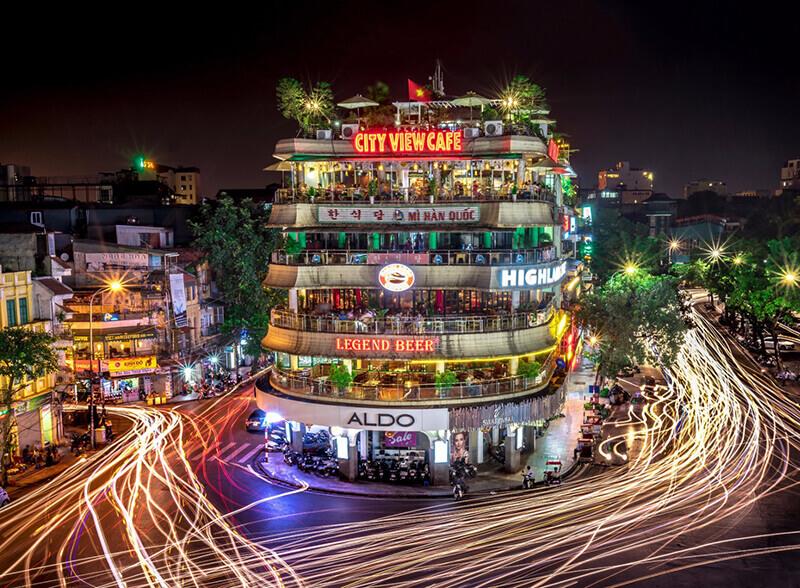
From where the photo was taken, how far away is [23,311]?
4825 cm

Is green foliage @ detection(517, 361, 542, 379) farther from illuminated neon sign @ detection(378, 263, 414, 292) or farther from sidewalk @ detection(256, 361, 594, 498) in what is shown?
illuminated neon sign @ detection(378, 263, 414, 292)

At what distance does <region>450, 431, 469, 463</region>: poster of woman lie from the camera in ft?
145

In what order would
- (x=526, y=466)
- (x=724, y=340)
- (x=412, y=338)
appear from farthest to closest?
(x=724, y=340)
(x=526, y=466)
(x=412, y=338)

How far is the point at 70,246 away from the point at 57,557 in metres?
40.3

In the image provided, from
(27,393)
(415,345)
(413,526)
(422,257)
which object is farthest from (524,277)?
(27,393)

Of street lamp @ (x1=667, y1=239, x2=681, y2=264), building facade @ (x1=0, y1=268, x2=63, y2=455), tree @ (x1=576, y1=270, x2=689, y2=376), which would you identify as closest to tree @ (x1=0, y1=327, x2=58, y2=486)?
building facade @ (x1=0, y1=268, x2=63, y2=455)

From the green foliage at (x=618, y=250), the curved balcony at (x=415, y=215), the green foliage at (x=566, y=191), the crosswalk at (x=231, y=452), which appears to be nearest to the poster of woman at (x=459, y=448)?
the curved balcony at (x=415, y=215)

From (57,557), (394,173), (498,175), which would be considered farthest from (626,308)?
(57,557)

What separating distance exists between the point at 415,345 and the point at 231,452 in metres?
14.8

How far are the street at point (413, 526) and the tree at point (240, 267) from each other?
22983 mm

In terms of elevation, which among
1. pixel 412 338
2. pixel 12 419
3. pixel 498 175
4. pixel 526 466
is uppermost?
pixel 498 175

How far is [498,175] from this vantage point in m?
50.7

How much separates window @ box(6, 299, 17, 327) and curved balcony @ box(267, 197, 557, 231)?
17.4m

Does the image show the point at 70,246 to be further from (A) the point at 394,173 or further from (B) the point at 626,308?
(B) the point at 626,308
